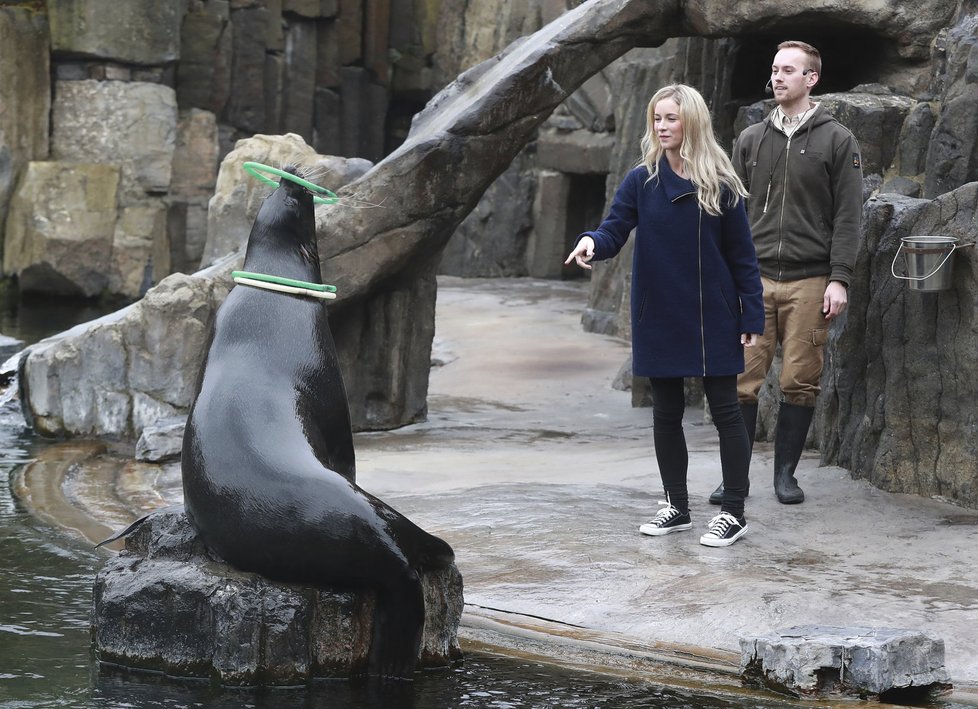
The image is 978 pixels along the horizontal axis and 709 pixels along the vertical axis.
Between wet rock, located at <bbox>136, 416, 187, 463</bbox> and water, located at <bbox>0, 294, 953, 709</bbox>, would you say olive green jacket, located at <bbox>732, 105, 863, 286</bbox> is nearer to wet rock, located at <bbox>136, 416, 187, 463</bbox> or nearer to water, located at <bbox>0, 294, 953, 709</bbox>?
water, located at <bbox>0, 294, 953, 709</bbox>

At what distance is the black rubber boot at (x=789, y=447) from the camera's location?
5.18m

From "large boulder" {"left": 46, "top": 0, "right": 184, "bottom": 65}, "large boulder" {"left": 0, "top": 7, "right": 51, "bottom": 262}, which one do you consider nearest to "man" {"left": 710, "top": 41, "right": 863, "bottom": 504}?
"large boulder" {"left": 0, "top": 7, "right": 51, "bottom": 262}

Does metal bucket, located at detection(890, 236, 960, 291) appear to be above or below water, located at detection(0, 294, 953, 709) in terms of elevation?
above

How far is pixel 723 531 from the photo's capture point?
462 cm

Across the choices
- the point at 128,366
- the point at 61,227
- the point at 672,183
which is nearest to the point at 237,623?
the point at 672,183

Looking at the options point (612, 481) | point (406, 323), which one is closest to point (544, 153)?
point (406, 323)

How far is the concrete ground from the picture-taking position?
12.7ft

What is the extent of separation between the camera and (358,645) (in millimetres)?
3650

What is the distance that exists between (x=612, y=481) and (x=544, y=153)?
10.8 metres

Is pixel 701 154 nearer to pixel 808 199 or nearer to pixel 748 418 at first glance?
pixel 808 199

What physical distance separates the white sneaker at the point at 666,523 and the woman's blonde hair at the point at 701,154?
3.45 ft

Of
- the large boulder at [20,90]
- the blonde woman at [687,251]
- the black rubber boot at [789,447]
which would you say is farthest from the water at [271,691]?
the large boulder at [20,90]

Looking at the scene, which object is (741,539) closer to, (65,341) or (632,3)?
(632,3)

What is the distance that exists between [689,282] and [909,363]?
4.18 feet
